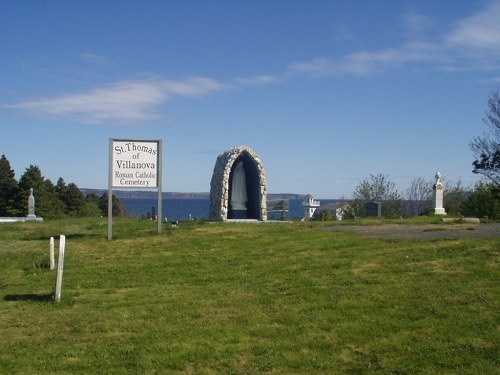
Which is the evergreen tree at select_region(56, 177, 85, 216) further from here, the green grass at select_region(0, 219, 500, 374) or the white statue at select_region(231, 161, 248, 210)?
the green grass at select_region(0, 219, 500, 374)

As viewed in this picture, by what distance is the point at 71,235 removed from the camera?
62.8 ft

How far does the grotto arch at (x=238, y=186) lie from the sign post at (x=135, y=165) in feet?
19.6

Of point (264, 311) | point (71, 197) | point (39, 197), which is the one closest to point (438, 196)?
point (264, 311)

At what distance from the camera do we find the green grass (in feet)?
24.2

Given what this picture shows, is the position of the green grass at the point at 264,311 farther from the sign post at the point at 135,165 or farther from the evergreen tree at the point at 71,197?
the evergreen tree at the point at 71,197

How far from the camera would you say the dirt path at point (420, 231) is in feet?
47.4

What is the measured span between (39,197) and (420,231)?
34376 millimetres

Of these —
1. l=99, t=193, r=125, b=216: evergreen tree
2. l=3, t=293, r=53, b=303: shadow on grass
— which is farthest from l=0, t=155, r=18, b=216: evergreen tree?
l=3, t=293, r=53, b=303: shadow on grass

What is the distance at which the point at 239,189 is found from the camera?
26.2 m

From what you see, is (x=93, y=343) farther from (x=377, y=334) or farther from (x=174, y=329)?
(x=377, y=334)

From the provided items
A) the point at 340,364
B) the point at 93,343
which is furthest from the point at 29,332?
the point at 340,364

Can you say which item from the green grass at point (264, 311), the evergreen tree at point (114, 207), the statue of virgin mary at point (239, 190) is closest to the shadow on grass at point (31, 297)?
the green grass at point (264, 311)

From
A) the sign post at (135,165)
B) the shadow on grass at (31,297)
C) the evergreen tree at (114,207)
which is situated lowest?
the shadow on grass at (31,297)

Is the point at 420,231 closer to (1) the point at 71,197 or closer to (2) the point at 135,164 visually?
(2) the point at 135,164
